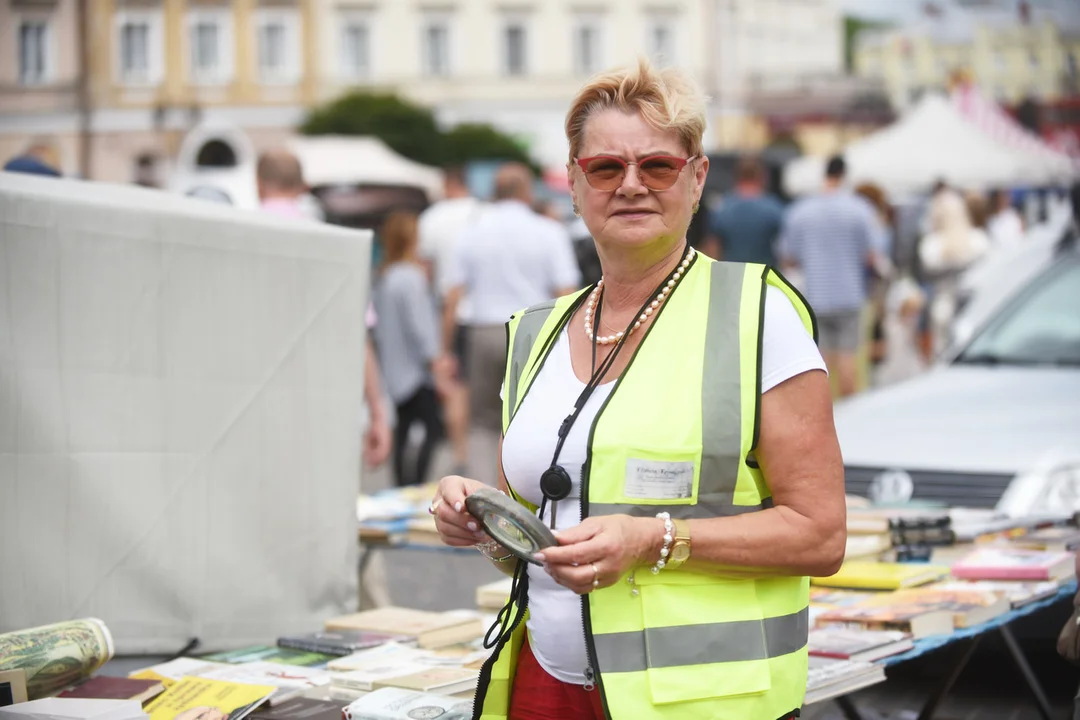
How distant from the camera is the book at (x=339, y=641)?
406 centimetres

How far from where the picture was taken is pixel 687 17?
5500cm

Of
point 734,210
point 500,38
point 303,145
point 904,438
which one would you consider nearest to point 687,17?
point 500,38

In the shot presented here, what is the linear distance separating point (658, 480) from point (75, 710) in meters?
1.41

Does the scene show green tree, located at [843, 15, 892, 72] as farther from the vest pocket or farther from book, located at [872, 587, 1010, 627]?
the vest pocket

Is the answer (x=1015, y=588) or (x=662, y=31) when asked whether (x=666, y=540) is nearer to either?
(x=1015, y=588)

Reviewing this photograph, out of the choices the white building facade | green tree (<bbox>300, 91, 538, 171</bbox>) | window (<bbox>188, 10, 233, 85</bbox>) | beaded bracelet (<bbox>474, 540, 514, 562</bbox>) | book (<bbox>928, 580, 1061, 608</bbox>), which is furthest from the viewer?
the white building facade

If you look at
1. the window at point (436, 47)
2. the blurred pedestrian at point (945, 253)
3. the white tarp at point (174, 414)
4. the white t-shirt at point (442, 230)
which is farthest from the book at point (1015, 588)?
the window at point (436, 47)

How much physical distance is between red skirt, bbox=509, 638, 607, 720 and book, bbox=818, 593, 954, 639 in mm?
1689

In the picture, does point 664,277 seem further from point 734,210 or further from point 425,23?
point 425,23

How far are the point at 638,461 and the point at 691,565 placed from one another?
193mm

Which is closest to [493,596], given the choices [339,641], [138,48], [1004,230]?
[339,641]

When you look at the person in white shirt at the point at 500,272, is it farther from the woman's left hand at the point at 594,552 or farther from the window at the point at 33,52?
the window at the point at 33,52

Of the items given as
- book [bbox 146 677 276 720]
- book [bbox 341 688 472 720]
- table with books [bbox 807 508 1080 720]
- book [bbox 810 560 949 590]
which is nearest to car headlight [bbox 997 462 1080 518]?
table with books [bbox 807 508 1080 720]

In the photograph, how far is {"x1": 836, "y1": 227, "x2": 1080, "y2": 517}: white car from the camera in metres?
6.05
